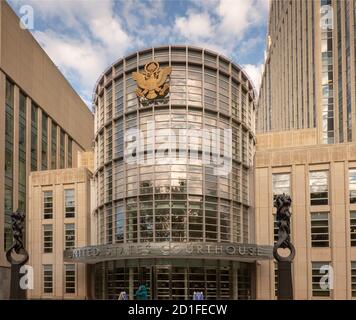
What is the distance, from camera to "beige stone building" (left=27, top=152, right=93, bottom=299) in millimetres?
44219

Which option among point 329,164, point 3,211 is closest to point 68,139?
point 3,211

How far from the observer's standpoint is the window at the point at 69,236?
45000mm

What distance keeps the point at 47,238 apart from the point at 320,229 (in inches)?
986

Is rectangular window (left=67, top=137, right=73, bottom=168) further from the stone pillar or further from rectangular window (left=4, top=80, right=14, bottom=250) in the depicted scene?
the stone pillar

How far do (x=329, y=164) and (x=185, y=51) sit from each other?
1552cm

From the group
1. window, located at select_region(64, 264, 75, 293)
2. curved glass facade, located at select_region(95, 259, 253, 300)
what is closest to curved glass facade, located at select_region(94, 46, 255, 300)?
curved glass facade, located at select_region(95, 259, 253, 300)

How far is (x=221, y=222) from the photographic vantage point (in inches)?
1583

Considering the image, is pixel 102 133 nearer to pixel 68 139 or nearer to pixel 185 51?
pixel 185 51

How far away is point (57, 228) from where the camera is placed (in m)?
45.3

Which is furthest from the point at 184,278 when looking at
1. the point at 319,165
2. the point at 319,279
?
the point at 319,165

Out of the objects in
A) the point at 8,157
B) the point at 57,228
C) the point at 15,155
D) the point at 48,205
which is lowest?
the point at 57,228

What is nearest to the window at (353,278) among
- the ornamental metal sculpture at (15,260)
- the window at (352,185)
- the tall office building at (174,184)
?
the window at (352,185)

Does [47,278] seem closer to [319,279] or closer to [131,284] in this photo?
[131,284]

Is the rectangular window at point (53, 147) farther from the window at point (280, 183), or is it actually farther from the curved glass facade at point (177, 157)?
the window at point (280, 183)
